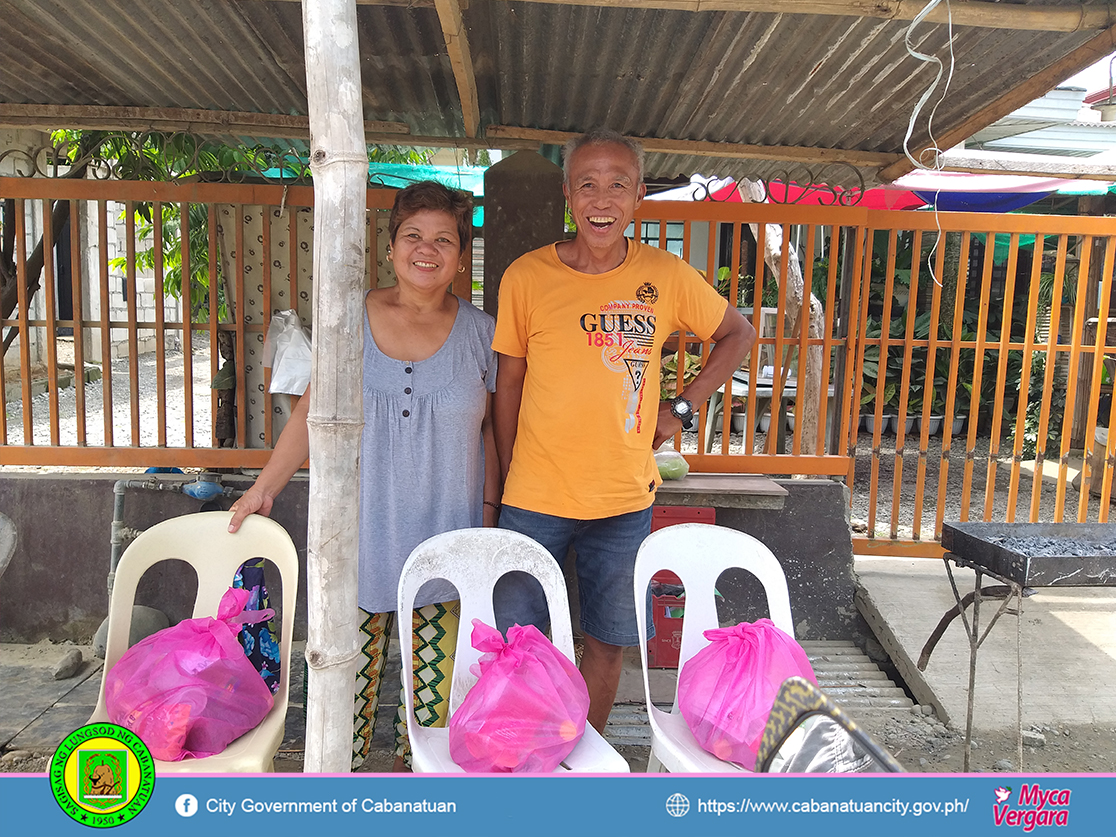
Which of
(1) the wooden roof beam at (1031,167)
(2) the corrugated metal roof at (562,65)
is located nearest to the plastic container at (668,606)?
(2) the corrugated metal roof at (562,65)

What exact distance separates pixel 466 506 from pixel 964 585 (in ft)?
12.0

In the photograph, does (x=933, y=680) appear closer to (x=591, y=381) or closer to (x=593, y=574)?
(x=593, y=574)

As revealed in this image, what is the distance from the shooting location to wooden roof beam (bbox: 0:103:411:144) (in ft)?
11.2

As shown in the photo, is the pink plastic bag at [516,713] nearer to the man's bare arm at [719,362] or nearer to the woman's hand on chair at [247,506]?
the woman's hand on chair at [247,506]

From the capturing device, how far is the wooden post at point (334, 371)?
137cm

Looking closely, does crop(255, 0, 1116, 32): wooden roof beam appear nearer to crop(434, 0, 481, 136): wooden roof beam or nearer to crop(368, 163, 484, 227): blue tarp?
crop(434, 0, 481, 136): wooden roof beam

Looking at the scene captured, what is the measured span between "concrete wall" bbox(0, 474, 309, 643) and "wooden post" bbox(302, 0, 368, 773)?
2268 millimetres

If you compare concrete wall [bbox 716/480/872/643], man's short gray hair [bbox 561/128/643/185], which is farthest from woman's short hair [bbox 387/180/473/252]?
concrete wall [bbox 716/480/872/643]

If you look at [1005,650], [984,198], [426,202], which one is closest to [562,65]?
[426,202]

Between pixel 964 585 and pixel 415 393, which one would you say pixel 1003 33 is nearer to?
pixel 415 393

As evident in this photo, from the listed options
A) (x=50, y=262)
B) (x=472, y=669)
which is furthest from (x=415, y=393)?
(x=50, y=262)
